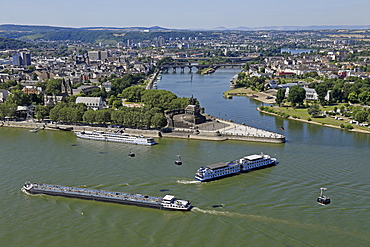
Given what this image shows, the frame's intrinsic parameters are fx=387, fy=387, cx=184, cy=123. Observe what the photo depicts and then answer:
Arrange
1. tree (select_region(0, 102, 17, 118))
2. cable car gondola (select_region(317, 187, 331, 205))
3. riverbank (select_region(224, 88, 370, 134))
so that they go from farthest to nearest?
1. tree (select_region(0, 102, 17, 118))
2. riverbank (select_region(224, 88, 370, 134))
3. cable car gondola (select_region(317, 187, 331, 205))

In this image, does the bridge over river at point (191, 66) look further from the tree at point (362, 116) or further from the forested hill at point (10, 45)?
the forested hill at point (10, 45)

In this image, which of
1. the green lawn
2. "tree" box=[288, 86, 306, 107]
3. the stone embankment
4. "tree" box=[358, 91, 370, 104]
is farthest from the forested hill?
"tree" box=[358, 91, 370, 104]

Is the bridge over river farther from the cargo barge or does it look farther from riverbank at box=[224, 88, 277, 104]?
the cargo barge

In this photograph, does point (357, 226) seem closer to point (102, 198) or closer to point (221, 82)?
point (102, 198)

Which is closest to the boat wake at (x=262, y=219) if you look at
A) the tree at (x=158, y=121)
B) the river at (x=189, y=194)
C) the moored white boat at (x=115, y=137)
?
the river at (x=189, y=194)

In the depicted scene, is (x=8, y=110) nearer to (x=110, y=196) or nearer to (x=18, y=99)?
(x=18, y=99)

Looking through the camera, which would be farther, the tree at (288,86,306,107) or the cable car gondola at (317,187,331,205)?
the tree at (288,86,306,107)

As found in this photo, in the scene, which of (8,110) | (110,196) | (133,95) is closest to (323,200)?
(110,196)
